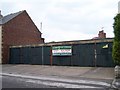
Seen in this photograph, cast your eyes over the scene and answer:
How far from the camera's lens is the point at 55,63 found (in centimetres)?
2914

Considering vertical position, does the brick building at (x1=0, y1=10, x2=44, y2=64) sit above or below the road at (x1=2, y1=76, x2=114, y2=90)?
above

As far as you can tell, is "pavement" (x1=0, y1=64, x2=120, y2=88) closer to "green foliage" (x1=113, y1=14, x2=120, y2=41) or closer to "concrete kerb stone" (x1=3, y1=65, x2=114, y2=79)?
"concrete kerb stone" (x1=3, y1=65, x2=114, y2=79)

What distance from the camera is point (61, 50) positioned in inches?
1123

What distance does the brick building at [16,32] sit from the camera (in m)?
36.7

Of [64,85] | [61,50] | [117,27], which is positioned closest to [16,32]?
[61,50]

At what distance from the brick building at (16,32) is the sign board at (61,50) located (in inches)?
410

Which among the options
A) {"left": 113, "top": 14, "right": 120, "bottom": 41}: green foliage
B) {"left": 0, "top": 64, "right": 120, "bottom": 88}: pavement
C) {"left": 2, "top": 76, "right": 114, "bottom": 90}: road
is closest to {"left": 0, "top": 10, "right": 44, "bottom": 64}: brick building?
{"left": 0, "top": 64, "right": 120, "bottom": 88}: pavement

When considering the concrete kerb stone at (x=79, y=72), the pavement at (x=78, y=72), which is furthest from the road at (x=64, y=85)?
the concrete kerb stone at (x=79, y=72)

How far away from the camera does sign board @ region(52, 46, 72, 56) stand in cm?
2780

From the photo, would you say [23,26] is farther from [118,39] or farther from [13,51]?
[118,39]

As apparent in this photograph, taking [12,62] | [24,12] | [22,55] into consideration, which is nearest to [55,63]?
[22,55]

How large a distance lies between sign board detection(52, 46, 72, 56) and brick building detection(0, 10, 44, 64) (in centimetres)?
1043

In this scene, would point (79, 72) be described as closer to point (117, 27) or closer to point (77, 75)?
point (77, 75)

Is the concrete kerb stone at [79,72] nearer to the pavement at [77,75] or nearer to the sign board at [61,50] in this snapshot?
the pavement at [77,75]
